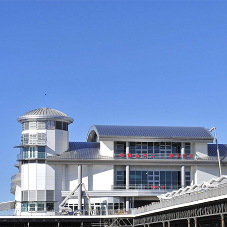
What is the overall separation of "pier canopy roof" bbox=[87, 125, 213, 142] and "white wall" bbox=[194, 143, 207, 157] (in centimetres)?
152

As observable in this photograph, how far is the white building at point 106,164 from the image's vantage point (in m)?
103

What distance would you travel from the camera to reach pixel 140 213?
9150cm

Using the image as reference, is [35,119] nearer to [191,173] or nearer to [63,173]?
[63,173]

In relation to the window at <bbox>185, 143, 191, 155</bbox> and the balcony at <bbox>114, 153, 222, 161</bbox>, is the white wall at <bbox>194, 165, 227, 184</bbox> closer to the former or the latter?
the balcony at <bbox>114, 153, 222, 161</bbox>

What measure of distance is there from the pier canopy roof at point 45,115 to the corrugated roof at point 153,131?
6062 mm

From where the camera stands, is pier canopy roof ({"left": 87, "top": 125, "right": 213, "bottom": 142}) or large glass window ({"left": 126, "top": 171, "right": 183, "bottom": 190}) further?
large glass window ({"left": 126, "top": 171, "right": 183, "bottom": 190})

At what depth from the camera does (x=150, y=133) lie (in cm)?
10688

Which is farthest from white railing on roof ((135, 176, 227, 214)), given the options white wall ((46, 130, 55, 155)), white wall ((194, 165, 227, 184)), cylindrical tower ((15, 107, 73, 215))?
white wall ((46, 130, 55, 155))

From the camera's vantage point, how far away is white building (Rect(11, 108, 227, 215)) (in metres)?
103

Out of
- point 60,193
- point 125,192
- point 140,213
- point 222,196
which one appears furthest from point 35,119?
point 222,196

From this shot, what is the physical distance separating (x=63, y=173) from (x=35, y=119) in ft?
35.4

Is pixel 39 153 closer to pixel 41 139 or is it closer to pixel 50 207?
pixel 41 139

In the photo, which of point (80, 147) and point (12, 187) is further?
point (12, 187)

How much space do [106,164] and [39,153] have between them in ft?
39.1
